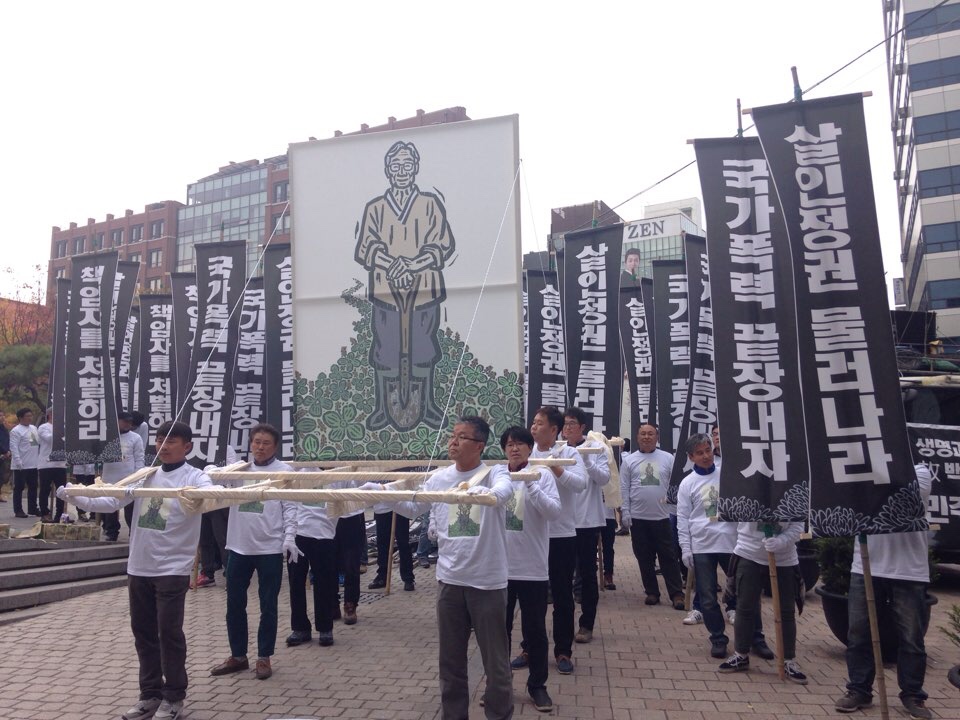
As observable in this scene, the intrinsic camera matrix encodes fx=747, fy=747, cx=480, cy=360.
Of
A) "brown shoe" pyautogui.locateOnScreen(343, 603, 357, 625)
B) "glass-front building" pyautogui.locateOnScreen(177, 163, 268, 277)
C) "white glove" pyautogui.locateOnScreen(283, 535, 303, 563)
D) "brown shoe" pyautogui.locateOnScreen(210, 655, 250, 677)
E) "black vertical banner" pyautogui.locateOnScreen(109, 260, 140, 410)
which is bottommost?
"brown shoe" pyautogui.locateOnScreen(343, 603, 357, 625)

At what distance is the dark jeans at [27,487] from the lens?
13656 mm

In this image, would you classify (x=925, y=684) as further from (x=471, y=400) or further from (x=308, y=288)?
(x=308, y=288)

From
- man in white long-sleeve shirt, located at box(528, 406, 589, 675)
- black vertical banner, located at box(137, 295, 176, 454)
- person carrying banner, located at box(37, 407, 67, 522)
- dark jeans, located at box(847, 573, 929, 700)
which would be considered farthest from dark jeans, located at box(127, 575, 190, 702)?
person carrying banner, located at box(37, 407, 67, 522)

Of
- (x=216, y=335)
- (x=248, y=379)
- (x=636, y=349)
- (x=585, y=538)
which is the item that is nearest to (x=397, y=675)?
(x=585, y=538)

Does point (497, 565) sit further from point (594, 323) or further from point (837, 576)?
point (594, 323)

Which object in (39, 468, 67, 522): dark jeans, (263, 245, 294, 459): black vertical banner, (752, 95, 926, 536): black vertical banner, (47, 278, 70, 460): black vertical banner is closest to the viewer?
(752, 95, 926, 536): black vertical banner

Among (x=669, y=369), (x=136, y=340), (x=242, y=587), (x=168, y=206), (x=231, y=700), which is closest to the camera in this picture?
(x=231, y=700)

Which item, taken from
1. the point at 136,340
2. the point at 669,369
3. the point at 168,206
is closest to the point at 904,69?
the point at 669,369

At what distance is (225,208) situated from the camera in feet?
181

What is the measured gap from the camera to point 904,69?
118ft

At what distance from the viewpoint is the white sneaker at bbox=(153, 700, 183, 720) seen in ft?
15.6

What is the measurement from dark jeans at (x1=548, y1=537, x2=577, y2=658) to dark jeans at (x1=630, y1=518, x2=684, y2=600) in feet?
8.67

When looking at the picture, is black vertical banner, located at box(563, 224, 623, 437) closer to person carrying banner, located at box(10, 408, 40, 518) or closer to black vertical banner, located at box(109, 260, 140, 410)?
black vertical banner, located at box(109, 260, 140, 410)

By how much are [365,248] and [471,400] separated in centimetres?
161
